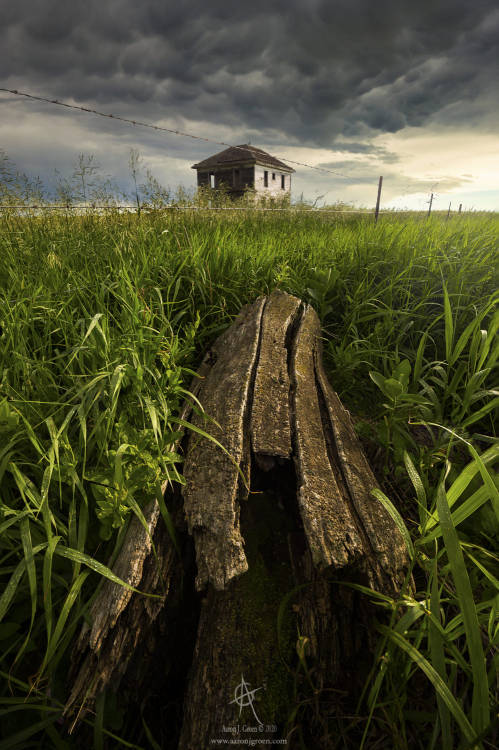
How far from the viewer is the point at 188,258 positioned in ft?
8.85

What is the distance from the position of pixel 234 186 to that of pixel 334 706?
1075 inches

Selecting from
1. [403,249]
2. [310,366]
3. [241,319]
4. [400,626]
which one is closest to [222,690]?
[400,626]

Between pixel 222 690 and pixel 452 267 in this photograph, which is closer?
pixel 222 690

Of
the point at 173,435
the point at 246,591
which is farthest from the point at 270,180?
the point at 246,591

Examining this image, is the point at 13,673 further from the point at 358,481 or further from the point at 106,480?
the point at 358,481
